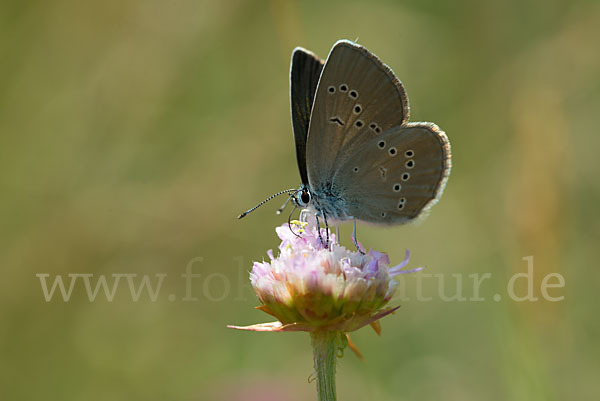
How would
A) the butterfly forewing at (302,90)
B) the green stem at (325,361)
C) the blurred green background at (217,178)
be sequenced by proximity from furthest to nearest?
the blurred green background at (217,178) < the butterfly forewing at (302,90) < the green stem at (325,361)

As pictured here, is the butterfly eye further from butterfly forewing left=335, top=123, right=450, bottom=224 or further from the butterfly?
butterfly forewing left=335, top=123, right=450, bottom=224

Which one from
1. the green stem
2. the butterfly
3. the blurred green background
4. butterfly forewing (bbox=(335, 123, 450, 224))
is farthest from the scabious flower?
the blurred green background

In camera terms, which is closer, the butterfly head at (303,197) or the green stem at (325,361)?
the green stem at (325,361)

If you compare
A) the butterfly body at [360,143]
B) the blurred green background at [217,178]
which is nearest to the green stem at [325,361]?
the butterfly body at [360,143]

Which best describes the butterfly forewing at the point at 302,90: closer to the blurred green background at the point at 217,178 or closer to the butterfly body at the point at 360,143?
the butterfly body at the point at 360,143

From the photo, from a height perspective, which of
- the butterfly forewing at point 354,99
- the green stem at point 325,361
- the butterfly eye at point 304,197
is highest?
the butterfly forewing at point 354,99

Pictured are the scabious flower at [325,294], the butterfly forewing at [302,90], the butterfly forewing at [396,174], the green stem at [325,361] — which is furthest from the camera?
the butterfly forewing at [302,90]
